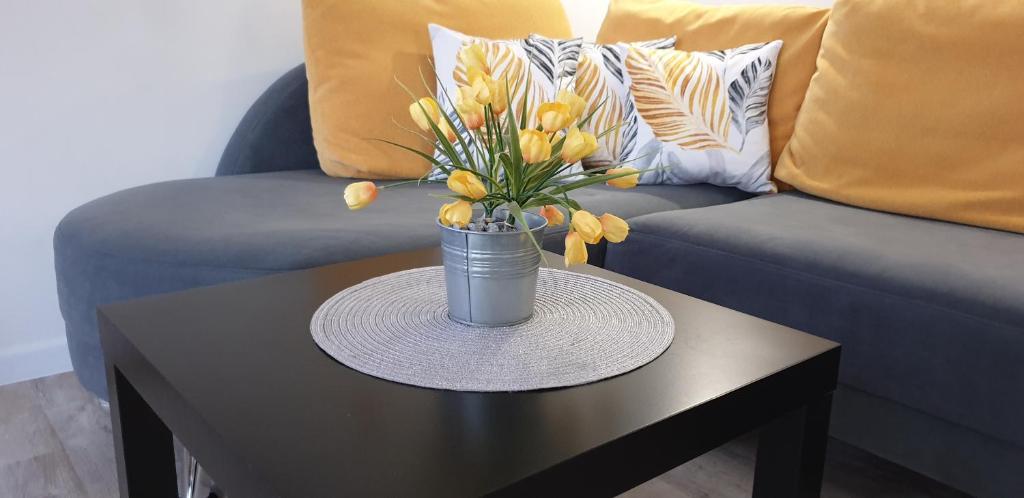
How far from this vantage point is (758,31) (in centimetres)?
213

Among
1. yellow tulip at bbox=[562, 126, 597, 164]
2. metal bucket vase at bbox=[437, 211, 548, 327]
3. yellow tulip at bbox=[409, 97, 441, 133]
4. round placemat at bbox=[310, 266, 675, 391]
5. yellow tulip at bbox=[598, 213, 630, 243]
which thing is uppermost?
yellow tulip at bbox=[409, 97, 441, 133]

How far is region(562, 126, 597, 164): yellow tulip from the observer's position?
0.86m

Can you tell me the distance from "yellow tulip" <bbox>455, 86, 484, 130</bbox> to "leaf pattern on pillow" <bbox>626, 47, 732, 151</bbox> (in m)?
1.18

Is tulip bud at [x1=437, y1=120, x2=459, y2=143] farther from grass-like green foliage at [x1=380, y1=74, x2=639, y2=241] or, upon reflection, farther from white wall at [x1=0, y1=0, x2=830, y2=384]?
white wall at [x1=0, y1=0, x2=830, y2=384]

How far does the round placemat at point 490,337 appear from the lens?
849 millimetres

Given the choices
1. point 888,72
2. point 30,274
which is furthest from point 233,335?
point 888,72

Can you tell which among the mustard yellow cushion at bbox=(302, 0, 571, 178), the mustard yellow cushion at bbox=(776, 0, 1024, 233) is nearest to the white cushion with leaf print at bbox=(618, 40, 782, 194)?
the mustard yellow cushion at bbox=(776, 0, 1024, 233)

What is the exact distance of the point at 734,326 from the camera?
1.02 m

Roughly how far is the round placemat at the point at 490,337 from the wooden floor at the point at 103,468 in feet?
1.77

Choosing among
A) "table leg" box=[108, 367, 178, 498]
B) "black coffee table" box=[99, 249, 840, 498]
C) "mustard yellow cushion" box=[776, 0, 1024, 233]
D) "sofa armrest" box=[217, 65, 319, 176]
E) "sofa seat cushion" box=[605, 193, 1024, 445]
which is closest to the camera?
"black coffee table" box=[99, 249, 840, 498]

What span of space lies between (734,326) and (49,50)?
67.0 inches

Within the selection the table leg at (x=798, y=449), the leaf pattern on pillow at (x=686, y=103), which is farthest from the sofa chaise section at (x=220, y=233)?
the table leg at (x=798, y=449)

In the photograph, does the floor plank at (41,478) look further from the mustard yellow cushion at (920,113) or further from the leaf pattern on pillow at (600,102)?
the mustard yellow cushion at (920,113)

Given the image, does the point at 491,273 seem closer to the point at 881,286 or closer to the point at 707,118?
the point at 881,286
